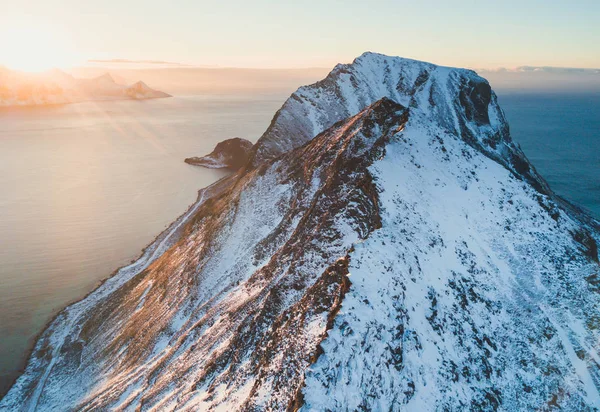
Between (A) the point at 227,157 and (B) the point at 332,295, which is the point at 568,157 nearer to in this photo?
(A) the point at 227,157

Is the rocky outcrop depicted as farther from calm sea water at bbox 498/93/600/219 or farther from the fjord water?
calm sea water at bbox 498/93/600/219

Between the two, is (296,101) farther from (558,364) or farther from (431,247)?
(558,364)

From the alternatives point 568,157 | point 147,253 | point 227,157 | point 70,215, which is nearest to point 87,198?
point 70,215

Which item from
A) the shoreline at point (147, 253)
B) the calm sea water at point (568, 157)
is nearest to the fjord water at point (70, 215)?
the shoreline at point (147, 253)

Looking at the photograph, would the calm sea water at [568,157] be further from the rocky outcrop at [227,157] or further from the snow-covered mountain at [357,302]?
the rocky outcrop at [227,157]

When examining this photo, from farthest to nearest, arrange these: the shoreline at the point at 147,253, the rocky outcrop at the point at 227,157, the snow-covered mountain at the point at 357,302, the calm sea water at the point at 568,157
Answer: the rocky outcrop at the point at 227,157, the calm sea water at the point at 568,157, the shoreline at the point at 147,253, the snow-covered mountain at the point at 357,302

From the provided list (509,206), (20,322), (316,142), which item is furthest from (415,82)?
(20,322)
